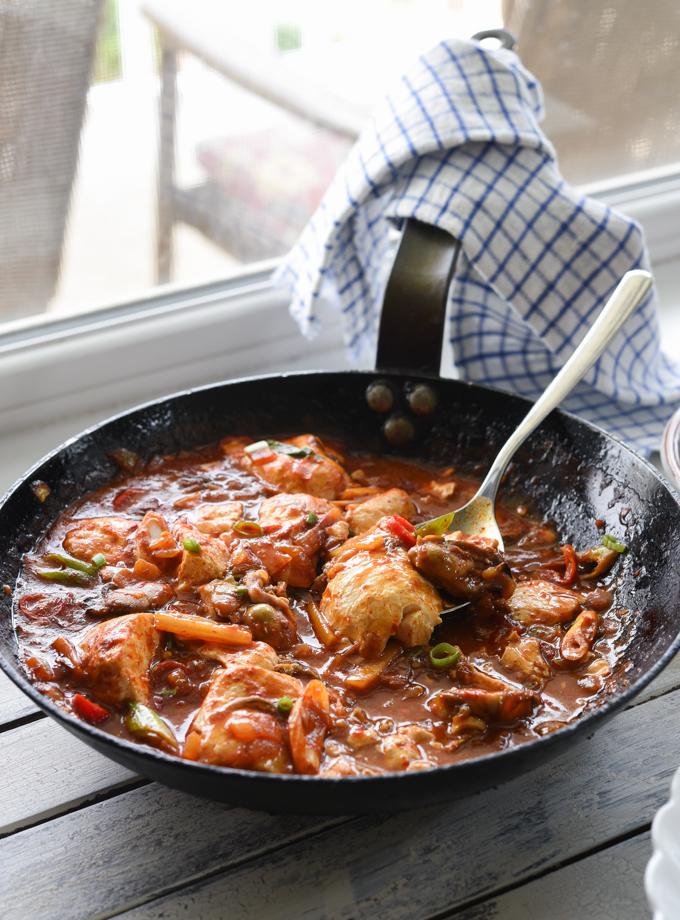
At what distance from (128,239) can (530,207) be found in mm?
1237

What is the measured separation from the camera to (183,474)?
2066mm

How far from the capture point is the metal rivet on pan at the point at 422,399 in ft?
7.03

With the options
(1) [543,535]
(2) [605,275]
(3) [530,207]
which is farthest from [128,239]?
(1) [543,535]

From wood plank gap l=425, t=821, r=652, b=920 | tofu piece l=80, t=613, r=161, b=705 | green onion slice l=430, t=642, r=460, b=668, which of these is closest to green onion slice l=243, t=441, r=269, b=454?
tofu piece l=80, t=613, r=161, b=705

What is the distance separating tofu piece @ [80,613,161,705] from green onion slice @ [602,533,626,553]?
3.08 ft

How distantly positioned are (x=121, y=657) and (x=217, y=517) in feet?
1.62

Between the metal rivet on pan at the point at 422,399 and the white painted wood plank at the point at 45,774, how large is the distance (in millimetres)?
1075

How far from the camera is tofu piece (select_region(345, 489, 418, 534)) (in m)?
1.87

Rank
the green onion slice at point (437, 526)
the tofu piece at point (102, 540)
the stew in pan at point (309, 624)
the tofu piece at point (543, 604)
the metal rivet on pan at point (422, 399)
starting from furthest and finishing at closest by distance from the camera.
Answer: the metal rivet on pan at point (422, 399) < the green onion slice at point (437, 526) < the tofu piece at point (102, 540) < the tofu piece at point (543, 604) < the stew in pan at point (309, 624)

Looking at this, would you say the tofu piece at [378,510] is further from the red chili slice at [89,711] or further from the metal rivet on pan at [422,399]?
the red chili slice at [89,711]

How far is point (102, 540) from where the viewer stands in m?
1.80

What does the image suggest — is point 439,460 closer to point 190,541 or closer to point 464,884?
point 190,541

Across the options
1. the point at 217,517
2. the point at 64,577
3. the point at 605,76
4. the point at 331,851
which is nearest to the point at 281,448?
the point at 217,517

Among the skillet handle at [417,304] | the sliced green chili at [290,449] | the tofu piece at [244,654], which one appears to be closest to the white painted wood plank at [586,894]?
the tofu piece at [244,654]
